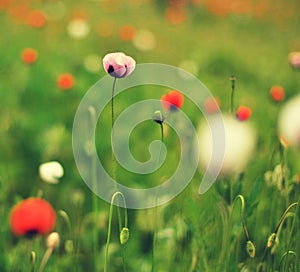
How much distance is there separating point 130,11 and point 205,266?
2912 mm

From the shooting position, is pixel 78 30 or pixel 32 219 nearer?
pixel 32 219

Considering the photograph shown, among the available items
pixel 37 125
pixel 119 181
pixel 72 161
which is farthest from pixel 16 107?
pixel 119 181

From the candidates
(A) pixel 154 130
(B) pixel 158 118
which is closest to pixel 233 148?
(B) pixel 158 118

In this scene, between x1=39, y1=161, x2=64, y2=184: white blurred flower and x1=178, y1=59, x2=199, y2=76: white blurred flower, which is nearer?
x1=39, y1=161, x2=64, y2=184: white blurred flower

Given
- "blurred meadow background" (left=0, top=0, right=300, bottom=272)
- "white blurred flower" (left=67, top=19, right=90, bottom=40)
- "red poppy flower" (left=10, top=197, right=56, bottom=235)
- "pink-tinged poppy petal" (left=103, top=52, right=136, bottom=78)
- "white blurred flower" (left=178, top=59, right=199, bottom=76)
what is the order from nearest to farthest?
"red poppy flower" (left=10, top=197, right=56, bottom=235) → "pink-tinged poppy petal" (left=103, top=52, right=136, bottom=78) → "blurred meadow background" (left=0, top=0, right=300, bottom=272) → "white blurred flower" (left=178, top=59, right=199, bottom=76) → "white blurred flower" (left=67, top=19, right=90, bottom=40)

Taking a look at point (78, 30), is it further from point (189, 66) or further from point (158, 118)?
point (158, 118)

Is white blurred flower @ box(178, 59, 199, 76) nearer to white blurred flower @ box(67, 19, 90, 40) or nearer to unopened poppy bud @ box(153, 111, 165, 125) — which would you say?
white blurred flower @ box(67, 19, 90, 40)

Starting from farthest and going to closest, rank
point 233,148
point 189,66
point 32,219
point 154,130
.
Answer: point 189,66, point 154,130, point 233,148, point 32,219

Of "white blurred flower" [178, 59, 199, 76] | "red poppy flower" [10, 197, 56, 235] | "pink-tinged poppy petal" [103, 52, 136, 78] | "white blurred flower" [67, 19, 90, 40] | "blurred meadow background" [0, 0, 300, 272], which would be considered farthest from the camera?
"white blurred flower" [67, 19, 90, 40]

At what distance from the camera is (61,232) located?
1273 millimetres

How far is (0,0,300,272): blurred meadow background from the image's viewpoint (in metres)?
1.00

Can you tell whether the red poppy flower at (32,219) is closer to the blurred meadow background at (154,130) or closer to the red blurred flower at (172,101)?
the blurred meadow background at (154,130)

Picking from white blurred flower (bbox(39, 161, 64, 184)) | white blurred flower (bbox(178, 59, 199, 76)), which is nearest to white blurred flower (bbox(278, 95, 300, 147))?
white blurred flower (bbox(39, 161, 64, 184))

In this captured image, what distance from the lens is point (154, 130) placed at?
1718 mm
